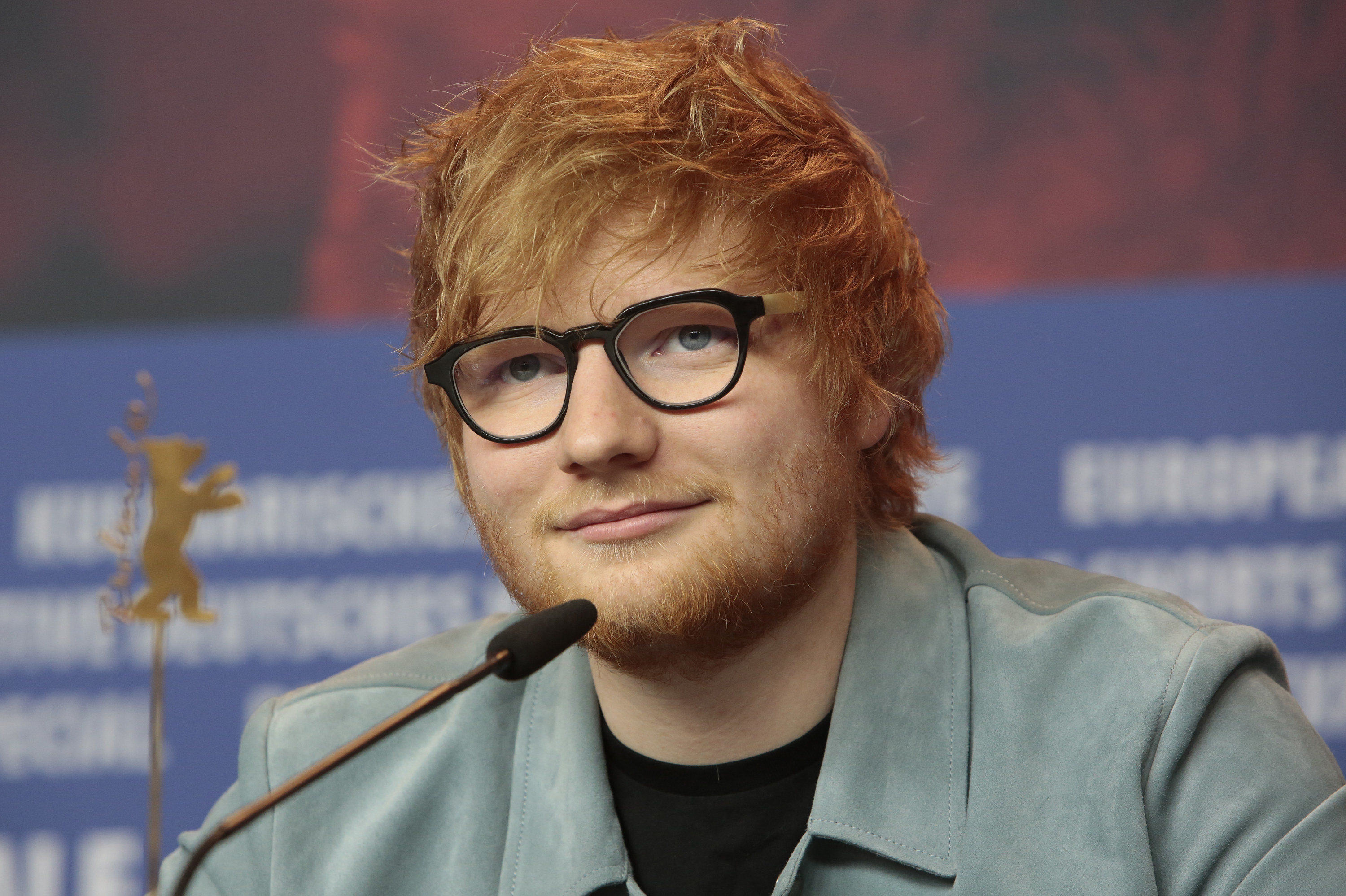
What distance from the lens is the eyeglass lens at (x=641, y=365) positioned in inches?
47.0

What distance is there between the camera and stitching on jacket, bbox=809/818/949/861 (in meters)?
1.17

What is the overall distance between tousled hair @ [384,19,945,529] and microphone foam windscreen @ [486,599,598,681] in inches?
15.9

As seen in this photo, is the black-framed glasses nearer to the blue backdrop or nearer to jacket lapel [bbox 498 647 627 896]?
jacket lapel [bbox 498 647 627 896]

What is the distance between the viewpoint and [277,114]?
2490 mm

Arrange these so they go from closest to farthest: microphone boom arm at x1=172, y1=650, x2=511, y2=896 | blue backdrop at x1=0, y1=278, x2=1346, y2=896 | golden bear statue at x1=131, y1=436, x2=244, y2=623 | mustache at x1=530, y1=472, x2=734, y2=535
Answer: microphone boom arm at x1=172, y1=650, x2=511, y2=896 → golden bear statue at x1=131, y1=436, x2=244, y2=623 → mustache at x1=530, y1=472, x2=734, y2=535 → blue backdrop at x1=0, y1=278, x2=1346, y2=896

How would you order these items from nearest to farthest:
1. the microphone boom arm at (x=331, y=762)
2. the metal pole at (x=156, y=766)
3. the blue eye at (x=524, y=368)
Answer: the microphone boom arm at (x=331, y=762) < the metal pole at (x=156, y=766) < the blue eye at (x=524, y=368)

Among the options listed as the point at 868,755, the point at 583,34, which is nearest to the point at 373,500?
the point at 583,34

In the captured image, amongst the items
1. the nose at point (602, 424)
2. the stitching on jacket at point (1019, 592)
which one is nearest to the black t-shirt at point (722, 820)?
the stitching on jacket at point (1019, 592)

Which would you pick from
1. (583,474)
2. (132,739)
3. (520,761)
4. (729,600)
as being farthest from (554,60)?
(132,739)

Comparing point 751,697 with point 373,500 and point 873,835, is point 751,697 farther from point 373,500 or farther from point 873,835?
point 373,500

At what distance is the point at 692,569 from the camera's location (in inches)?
46.2

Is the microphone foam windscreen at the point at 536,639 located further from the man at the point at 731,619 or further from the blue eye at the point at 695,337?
the blue eye at the point at 695,337

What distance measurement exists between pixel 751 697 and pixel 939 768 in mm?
202

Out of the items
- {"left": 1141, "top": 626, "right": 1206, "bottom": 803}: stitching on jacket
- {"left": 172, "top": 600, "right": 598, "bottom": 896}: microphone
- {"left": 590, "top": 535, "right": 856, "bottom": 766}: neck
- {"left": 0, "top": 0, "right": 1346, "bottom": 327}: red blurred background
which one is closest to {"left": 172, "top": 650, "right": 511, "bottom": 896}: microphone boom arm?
{"left": 172, "top": 600, "right": 598, "bottom": 896}: microphone
